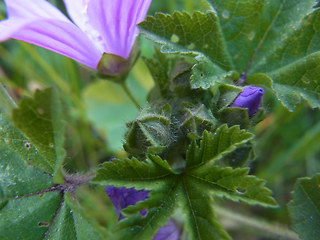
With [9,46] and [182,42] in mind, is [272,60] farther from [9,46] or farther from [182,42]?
[9,46]

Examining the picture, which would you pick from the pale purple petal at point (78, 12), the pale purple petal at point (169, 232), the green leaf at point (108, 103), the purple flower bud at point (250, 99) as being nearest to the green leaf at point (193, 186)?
the purple flower bud at point (250, 99)

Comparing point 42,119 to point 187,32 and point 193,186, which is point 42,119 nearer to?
point 193,186

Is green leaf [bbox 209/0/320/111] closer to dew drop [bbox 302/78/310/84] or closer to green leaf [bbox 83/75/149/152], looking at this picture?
dew drop [bbox 302/78/310/84]

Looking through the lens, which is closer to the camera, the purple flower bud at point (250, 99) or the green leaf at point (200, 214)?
the green leaf at point (200, 214)

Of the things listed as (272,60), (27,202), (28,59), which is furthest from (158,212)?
(28,59)

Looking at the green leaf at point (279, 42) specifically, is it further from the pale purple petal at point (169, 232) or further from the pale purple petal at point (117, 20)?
the pale purple petal at point (169, 232)

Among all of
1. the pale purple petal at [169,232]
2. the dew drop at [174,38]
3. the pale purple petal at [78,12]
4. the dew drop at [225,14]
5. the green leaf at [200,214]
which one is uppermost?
the pale purple petal at [78,12]

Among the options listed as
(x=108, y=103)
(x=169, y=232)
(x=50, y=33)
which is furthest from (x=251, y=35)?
(x=108, y=103)

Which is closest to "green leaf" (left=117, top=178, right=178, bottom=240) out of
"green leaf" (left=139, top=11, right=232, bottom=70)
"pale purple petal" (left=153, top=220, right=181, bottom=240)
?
"pale purple petal" (left=153, top=220, right=181, bottom=240)
